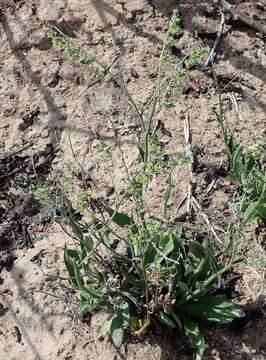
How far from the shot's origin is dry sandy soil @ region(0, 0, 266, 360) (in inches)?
106

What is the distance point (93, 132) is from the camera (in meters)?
3.43

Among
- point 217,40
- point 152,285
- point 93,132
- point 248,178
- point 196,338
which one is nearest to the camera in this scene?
point 196,338

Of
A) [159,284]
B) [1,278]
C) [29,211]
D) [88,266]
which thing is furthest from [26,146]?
[159,284]

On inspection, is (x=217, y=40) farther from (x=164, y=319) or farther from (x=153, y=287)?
(x=164, y=319)

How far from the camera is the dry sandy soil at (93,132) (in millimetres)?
2688

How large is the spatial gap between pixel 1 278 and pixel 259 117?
1.76 meters

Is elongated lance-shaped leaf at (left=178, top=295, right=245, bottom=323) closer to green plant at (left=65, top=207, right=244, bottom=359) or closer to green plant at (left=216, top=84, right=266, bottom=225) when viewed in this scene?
green plant at (left=65, top=207, right=244, bottom=359)

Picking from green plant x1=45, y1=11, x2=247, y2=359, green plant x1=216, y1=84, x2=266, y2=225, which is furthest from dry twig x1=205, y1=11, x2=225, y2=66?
green plant x1=45, y1=11, x2=247, y2=359

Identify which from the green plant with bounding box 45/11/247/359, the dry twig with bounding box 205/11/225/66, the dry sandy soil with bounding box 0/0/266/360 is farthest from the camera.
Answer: the dry twig with bounding box 205/11/225/66

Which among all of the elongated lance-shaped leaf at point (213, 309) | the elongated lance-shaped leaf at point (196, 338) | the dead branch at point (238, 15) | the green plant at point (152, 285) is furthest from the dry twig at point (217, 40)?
the elongated lance-shaped leaf at point (196, 338)

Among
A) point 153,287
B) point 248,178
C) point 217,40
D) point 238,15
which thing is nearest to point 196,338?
point 153,287

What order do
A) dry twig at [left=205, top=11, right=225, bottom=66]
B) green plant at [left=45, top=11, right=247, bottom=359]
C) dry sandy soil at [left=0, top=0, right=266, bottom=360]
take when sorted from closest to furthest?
1. green plant at [left=45, top=11, right=247, bottom=359]
2. dry sandy soil at [left=0, top=0, right=266, bottom=360]
3. dry twig at [left=205, top=11, right=225, bottom=66]

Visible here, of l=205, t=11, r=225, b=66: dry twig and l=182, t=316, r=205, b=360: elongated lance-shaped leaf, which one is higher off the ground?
l=205, t=11, r=225, b=66: dry twig

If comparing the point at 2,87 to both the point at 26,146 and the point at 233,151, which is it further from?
the point at 233,151
